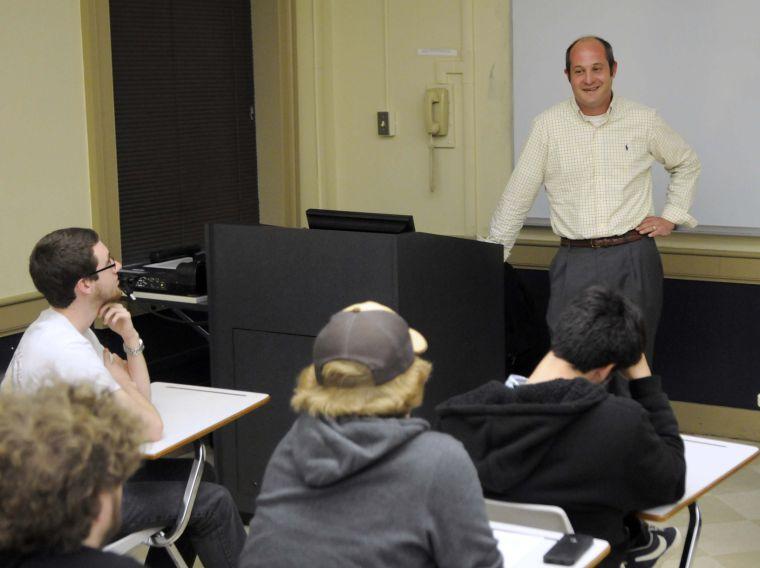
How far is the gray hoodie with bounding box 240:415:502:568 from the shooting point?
1.85 metres

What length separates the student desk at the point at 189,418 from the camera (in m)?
2.91

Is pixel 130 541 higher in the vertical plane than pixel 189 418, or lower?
lower

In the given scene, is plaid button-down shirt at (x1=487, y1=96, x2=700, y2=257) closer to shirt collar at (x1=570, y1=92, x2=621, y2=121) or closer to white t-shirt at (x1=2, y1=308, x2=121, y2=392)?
shirt collar at (x1=570, y1=92, x2=621, y2=121)

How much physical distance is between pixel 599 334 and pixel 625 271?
6.58ft

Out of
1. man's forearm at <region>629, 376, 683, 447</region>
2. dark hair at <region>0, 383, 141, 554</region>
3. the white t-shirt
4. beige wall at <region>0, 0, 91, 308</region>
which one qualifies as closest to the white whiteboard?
beige wall at <region>0, 0, 91, 308</region>

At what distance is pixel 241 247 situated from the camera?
12.4 ft

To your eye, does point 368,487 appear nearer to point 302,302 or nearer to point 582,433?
point 582,433

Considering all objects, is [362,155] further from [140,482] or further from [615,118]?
[140,482]

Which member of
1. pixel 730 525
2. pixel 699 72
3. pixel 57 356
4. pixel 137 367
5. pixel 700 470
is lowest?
pixel 730 525

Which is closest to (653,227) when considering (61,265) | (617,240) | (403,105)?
(617,240)

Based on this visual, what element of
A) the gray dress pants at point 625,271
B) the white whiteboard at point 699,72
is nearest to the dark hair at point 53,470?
the gray dress pants at point 625,271

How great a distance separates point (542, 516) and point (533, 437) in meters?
0.16

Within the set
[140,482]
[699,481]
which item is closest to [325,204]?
[140,482]

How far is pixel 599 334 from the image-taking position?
2412 mm
